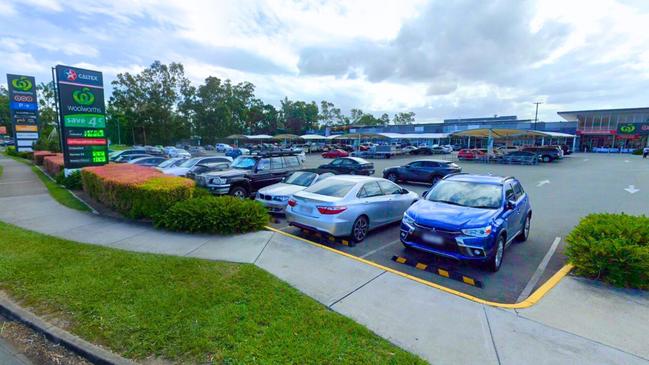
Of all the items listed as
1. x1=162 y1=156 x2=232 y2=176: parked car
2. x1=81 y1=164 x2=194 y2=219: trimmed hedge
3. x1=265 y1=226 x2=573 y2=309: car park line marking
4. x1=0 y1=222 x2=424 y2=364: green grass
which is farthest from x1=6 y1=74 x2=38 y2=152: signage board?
x1=265 y1=226 x2=573 y2=309: car park line marking

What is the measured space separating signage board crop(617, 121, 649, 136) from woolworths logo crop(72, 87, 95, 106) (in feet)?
223

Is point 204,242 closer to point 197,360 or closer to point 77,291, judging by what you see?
point 77,291

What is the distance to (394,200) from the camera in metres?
7.52

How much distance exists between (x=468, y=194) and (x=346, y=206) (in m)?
2.47

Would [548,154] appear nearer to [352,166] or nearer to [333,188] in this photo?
[352,166]

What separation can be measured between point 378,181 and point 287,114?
261 ft

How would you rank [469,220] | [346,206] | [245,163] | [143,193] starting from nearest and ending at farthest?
[469,220] < [346,206] < [143,193] < [245,163]

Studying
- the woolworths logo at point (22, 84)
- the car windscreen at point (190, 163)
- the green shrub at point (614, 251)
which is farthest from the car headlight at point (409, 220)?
the woolworths logo at point (22, 84)

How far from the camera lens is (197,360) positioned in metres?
2.87

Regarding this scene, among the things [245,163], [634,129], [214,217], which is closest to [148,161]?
[245,163]

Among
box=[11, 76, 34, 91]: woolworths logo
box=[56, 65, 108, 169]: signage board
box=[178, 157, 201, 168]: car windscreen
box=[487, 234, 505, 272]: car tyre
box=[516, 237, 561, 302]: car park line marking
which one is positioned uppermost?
box=[11, 76, 34, 91]: woolworths logo

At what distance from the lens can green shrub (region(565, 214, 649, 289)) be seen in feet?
14.3

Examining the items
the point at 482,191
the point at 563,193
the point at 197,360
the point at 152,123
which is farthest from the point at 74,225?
the point at 152,123

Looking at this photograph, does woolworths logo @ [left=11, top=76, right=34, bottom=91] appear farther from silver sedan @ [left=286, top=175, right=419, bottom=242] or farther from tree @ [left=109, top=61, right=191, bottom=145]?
silver sedan @ [left=286, top=175, right=419, bottom=242]
